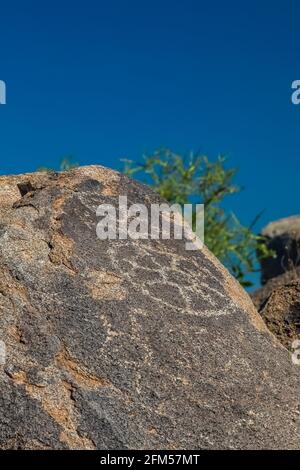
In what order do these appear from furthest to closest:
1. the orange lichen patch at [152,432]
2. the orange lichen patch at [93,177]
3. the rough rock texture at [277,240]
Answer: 1. the rough rock texture at [277,240]
2. the orange lichen patch at [93,177]
3. the orange lichen patch at [152,432]

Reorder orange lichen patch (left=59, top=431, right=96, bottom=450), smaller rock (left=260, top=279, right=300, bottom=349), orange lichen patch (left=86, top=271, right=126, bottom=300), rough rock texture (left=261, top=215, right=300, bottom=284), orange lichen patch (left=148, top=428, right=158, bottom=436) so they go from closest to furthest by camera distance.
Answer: orange lichen patch (left=59, top=431, right=96, bottom=450) → orange lichen patch (left=148, top=428, right=158, bottom=436) → orange lichen patch (left=86, top=271, right=126, bottom=300) → smaller rock (left=260, top=279, right=300, bottom=349) → rough rock texture (left=261, top=215, right=300, bottom=284)

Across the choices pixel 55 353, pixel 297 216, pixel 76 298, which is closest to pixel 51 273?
pixel 76 298

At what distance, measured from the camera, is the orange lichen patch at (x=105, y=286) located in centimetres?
465

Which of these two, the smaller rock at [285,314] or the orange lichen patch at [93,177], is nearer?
the orange lichen patch at [93,177]

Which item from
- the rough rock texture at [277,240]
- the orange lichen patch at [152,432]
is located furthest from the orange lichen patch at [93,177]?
the rough rock texture at [277,240]

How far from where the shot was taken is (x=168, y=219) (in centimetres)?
563

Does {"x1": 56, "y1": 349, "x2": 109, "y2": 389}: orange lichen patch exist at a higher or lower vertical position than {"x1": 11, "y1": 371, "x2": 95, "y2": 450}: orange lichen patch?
higher

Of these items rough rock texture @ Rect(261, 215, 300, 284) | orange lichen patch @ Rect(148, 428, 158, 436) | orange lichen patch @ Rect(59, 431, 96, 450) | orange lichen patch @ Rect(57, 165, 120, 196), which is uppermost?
rough rock texture @ Rect(261, 215, 300, 284)

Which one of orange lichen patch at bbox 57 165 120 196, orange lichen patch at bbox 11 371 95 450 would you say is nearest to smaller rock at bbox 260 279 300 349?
orange lichen patch at bbox 57 165 120 196

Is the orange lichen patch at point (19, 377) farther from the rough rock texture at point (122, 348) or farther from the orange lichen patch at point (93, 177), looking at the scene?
the orange lichen patch at point (93, 177)

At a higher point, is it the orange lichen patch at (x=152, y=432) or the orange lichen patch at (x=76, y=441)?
the orange lichen patch at (x=152, y=432)

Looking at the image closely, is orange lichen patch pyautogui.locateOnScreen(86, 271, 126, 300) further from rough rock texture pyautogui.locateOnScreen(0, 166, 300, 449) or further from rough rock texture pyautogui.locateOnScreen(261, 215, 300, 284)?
rough rock texture pyautogui.locateOnScreen(261, 215, 300, 284)

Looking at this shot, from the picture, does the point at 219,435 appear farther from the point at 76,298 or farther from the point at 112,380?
the point at 76,298

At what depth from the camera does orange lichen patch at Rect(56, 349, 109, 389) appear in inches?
166
